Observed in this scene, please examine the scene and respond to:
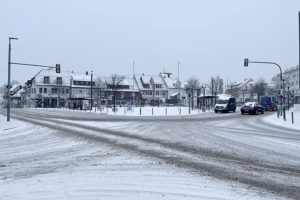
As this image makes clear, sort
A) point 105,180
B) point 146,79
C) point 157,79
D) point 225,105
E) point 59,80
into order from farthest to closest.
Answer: point 157,79 → point 146,79 → point 59,80 → point 225,105 → point 105,180

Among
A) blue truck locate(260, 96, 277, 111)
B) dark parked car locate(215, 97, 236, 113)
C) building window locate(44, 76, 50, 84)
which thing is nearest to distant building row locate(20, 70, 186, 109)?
building window locate(44, 76, 50, 84)

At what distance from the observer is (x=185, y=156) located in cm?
838

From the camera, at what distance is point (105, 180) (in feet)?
18.9

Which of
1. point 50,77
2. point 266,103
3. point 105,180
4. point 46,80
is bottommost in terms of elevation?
point 105,180

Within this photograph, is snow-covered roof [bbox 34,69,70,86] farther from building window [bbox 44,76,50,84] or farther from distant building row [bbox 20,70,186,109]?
building window [bbox 44,76,50,84]

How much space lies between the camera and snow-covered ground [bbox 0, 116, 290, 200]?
16.1 ft

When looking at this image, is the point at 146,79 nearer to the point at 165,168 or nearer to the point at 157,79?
the point at 157,79

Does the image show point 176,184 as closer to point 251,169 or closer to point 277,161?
point 251,169

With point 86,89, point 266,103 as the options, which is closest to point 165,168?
point 266,103

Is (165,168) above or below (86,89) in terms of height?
below

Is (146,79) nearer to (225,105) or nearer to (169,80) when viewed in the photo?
(169,80)

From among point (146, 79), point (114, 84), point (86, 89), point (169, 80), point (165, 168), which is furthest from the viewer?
point (169, 80)

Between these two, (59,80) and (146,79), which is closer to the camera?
(59,80)

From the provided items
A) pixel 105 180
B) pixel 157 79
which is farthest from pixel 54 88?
pixel 105 180
